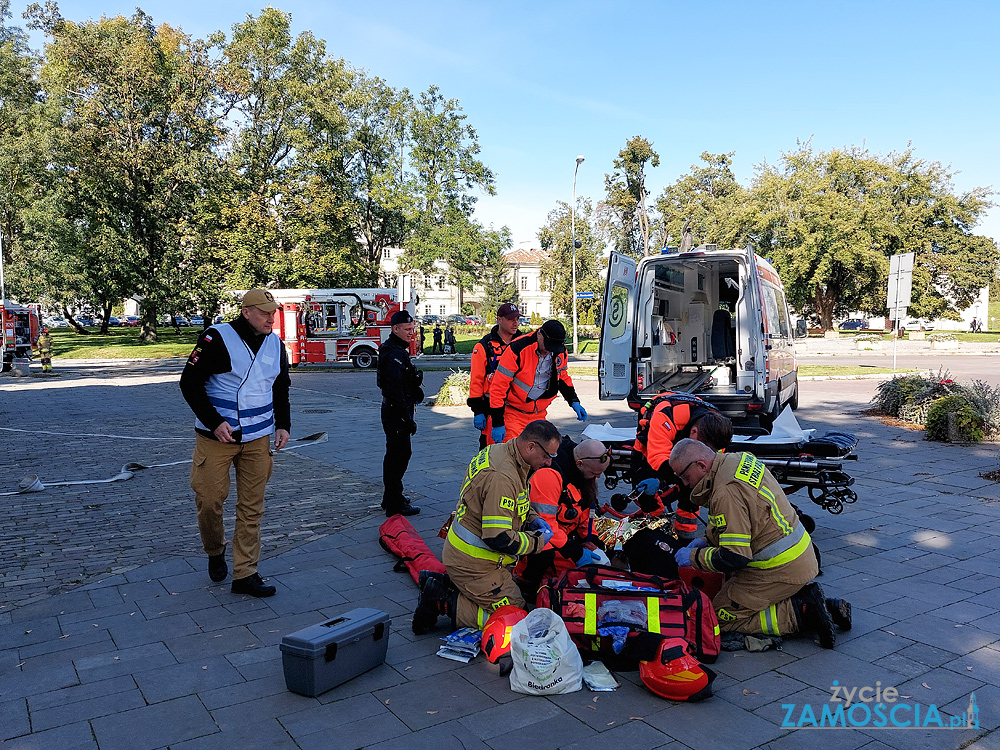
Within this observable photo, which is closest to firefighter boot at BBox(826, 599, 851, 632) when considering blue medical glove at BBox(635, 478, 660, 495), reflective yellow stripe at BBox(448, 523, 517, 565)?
blue medical glove at BBox(635, 478, 660, 495)

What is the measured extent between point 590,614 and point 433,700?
2.89 ft

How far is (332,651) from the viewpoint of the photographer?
3.35 meters

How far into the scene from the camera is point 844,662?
145 inches

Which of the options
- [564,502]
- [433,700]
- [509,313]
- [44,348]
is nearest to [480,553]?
[433,700]

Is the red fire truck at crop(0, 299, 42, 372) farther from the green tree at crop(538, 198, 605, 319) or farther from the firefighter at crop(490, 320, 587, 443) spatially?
the green tree at crop(538, 198, 605, 319)

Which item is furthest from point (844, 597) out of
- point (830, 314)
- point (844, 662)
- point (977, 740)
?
point (830, 314)

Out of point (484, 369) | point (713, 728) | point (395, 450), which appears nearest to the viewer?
point (713, 728)

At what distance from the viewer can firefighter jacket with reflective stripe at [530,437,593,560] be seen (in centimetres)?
440

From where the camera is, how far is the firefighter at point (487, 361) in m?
5.95

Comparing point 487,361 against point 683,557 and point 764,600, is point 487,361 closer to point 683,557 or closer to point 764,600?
point 683,557

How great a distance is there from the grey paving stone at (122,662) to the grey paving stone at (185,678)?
0.08m

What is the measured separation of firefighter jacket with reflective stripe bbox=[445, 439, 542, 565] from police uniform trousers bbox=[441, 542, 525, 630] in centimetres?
5

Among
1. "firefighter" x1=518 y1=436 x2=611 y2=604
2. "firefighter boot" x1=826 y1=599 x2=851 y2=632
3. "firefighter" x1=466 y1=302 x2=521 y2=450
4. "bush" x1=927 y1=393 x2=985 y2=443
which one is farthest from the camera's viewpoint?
"bush" x1=927 y1=393 x2=985 y2=443

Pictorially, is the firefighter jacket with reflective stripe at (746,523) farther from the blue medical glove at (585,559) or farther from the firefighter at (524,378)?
the firefighter at (524,378)
